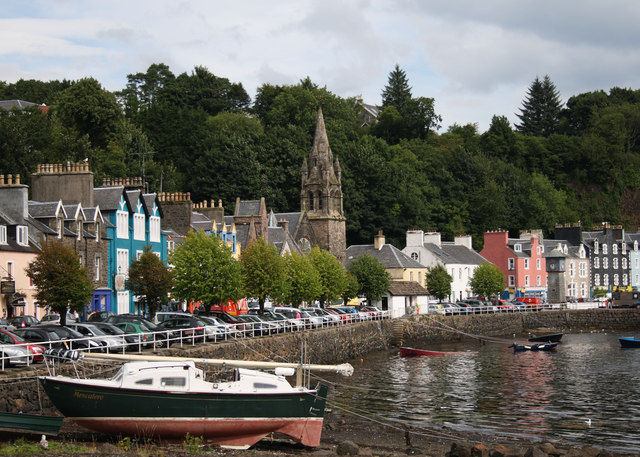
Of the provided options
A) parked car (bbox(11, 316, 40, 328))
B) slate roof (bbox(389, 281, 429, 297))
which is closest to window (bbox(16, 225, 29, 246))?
parked car (bbox(11, 316, 40, 328))

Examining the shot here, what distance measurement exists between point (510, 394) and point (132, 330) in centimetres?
1963

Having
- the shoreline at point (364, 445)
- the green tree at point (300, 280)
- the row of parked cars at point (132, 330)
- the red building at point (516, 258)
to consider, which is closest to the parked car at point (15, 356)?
the row of parked cars at point (132, 330)

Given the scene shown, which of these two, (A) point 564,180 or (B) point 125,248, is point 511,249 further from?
(B) point 125,248

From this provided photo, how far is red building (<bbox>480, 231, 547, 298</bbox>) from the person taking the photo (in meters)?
112

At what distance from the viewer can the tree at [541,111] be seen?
586 feet

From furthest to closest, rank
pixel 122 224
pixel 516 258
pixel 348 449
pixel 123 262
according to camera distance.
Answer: pixel 516 258 → pixel 123 262 → pixel 122 224 → pixel 348 449

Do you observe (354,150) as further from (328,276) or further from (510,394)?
(510,394)

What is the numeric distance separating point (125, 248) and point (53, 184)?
6357 millimetres

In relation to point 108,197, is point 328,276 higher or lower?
lower

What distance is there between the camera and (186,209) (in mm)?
69438

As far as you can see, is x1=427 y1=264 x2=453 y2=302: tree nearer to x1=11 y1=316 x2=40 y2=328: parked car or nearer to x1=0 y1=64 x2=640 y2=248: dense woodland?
x1=0 y1=64 x2=640 y2=248: dense woodland

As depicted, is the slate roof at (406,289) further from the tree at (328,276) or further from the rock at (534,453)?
the rock at (534,453)

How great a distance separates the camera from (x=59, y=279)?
42.9 metres

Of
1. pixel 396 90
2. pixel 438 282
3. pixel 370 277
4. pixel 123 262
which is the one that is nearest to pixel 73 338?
pixel 123 262
